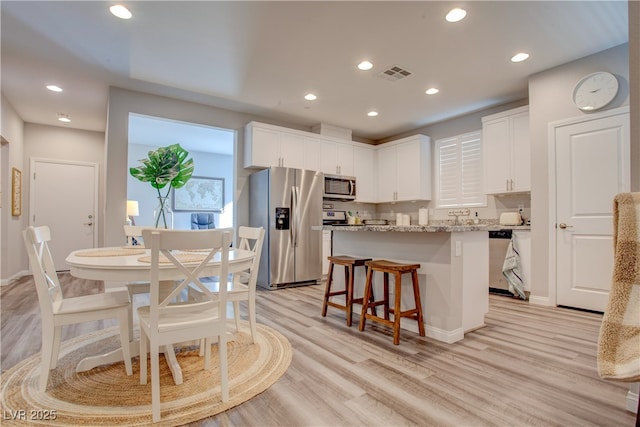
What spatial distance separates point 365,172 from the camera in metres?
6.07

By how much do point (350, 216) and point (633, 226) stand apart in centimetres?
492

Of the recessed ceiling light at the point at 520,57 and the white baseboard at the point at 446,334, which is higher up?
the recessed ceiling light at the point at 520,57

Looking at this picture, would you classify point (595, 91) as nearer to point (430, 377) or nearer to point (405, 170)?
point (405, 170)

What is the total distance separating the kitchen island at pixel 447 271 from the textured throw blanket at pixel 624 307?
1321 mm

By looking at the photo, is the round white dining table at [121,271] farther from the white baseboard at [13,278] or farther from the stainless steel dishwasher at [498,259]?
the white baseboard at [13,278]

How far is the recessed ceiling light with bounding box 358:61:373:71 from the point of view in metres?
3.42

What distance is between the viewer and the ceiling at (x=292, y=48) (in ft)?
8.49

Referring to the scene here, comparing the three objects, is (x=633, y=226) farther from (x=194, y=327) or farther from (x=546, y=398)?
(x=194, y=327)

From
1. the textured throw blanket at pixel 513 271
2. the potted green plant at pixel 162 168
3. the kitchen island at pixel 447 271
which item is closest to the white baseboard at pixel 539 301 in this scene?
the textured throw blanket at pixel 513 271

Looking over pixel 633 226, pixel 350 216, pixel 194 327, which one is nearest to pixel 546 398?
pixel 633 226

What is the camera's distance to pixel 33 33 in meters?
2.88

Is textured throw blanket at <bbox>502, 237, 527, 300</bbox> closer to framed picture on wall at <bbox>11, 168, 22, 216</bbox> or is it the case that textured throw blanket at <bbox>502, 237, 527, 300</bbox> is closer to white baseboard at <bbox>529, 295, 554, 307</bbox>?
white baseboard at <bbox>529, 295, 554, 307</bbox>

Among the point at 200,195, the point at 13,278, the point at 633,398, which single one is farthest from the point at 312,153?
the point at 13,278

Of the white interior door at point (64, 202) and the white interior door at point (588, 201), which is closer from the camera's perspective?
the white interior door at point (588, 201)
